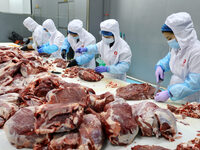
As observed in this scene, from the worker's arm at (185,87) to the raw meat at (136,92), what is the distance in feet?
0.95

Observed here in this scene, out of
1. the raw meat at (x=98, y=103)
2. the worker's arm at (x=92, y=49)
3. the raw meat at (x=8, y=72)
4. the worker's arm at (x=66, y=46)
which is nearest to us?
the raw meat at (x=98, y=103)

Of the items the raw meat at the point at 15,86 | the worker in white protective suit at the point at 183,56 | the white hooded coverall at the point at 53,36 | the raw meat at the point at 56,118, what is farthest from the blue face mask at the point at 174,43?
the white hooded coverall at the point at 53,36

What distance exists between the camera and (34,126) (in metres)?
1.33

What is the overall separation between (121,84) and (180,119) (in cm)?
128

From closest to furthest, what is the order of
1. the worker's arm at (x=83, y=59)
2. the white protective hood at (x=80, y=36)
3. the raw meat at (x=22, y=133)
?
the raw meat at (x=22, y=133), the worker's arm at (x=83, y=59), the white protective hood at (x=80, y=36)

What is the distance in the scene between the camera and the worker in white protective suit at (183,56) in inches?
91.9

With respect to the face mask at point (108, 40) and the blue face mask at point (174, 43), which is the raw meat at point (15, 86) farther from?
the blue face mask at point (174, 43)

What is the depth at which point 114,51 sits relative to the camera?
371cm

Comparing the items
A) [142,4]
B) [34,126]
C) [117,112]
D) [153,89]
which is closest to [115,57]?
[153,89]

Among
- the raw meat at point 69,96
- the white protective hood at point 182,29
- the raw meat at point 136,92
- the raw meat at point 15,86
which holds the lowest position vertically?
the raw meat at point 136,92

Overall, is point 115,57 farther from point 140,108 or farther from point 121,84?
point 140,108

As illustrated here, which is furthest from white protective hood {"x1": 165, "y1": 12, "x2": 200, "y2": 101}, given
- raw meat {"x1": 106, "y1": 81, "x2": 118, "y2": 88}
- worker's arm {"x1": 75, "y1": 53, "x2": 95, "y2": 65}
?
worker's arm {"x1": 75, "y1": 53, "x2": 95, "y2": 65}

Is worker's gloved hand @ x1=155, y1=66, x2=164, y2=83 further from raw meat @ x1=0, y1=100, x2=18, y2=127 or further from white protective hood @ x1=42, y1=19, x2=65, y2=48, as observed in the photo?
white protective hood @ x1=42, y1=19, x2=65, y2=48

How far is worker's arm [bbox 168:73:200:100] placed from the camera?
2291 millimetres
